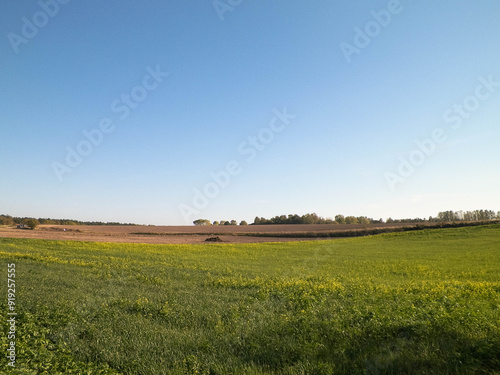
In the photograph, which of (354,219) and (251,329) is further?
(354,219)

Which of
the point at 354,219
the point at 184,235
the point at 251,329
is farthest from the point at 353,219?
the point at 251,329

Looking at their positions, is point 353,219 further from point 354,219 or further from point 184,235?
point 184,235

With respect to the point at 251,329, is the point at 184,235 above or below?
below

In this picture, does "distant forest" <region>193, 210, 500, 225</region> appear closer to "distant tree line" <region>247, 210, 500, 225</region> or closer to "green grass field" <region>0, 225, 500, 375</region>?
"distant tree line" <region>247, 210, 500, 225</region>

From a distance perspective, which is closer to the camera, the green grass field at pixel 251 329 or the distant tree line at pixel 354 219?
the green grass field at pixel 251 329

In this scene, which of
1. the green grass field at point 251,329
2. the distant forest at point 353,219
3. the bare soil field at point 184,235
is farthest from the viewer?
the distant forest at point 353,219

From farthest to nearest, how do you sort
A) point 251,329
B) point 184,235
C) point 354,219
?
point 354,219, point 184,235, point 251,329

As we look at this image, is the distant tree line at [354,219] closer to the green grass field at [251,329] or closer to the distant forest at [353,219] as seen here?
the distant forest at [353,219]

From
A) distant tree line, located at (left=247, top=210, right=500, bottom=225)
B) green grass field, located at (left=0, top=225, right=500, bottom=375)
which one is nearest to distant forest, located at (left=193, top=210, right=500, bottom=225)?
distant tree line, located at (left=247, top=210, right=500, bottom=225)

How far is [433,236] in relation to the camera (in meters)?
53.8

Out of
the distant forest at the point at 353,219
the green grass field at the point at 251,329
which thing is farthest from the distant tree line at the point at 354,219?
the green grass field at the point at 251,329

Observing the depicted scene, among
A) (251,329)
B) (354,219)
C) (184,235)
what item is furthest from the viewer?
(354,219)

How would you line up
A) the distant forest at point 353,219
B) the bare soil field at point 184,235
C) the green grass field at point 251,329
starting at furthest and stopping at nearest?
the distant forest at point 353,219, the bare soil field at point 184,235, the green grass field at point 251,329

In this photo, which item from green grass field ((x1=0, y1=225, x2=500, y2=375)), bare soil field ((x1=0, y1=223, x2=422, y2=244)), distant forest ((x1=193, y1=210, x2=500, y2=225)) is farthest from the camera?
distant forest ((x1=193, y1=210, x2=500, y2=225))
